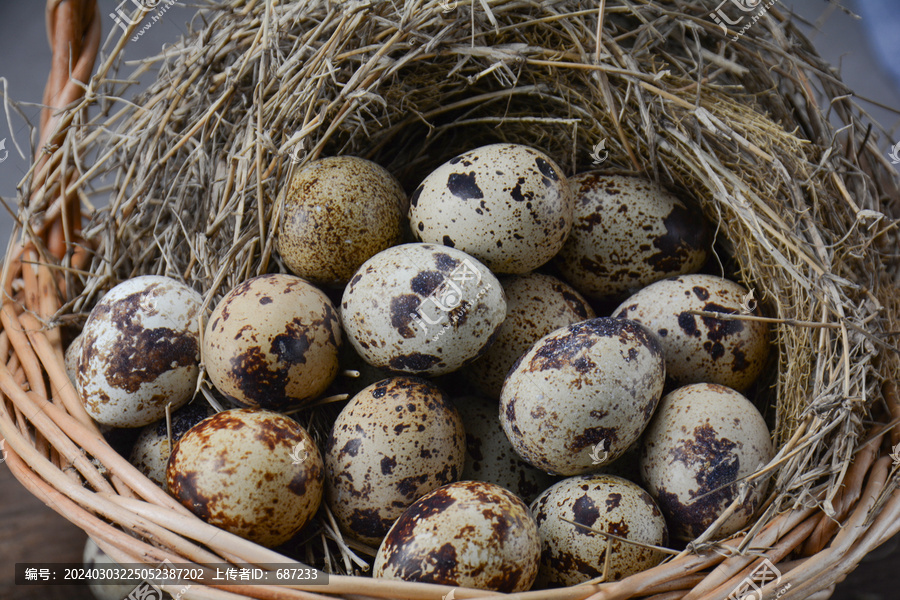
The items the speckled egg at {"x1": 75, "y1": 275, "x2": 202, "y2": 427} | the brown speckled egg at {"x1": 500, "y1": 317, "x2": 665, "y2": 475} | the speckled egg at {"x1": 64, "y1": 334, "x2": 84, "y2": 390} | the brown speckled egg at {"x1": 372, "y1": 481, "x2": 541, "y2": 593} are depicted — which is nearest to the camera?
the brown speckled egg at {"x1": 372, "y1": 481, "x2": 541, "y2": 593}

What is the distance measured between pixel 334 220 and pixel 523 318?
1.14 ft

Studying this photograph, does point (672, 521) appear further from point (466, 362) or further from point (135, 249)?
point (135, 249)

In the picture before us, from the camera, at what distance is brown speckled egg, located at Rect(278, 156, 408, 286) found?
1.07 meters

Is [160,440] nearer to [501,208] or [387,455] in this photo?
[387,455]

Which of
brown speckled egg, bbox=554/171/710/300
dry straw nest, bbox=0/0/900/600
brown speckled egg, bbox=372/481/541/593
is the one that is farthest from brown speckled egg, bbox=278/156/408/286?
brown speckled egg, bbox=372/481/541/593

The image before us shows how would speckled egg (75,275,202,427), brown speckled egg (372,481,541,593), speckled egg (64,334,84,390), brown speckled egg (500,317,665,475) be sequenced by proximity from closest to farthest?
brown speckled egg (372,481,541,593) → brown speckled egg (500,317,665,475) → speckled egg (75,275,202,427) → speckled egg (64,334,84,390)

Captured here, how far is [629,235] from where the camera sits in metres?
1.16

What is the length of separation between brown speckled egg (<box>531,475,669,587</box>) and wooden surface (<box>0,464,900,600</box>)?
18.8 inches

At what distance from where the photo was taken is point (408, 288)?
0.96m

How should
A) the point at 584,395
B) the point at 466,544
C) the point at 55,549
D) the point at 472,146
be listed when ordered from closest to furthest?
the point at 466,544 < the point at 584,395 < the point at 55,549 < the point at 472,146

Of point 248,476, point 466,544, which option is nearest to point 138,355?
point 248,476

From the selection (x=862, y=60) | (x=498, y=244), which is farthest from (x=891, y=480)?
(x=862, y=60)

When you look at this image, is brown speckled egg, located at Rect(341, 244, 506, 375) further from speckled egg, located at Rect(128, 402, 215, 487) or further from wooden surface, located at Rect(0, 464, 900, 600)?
wooden surface, located at Rect(0, 464, 900, 600)

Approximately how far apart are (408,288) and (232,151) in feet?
1.51
